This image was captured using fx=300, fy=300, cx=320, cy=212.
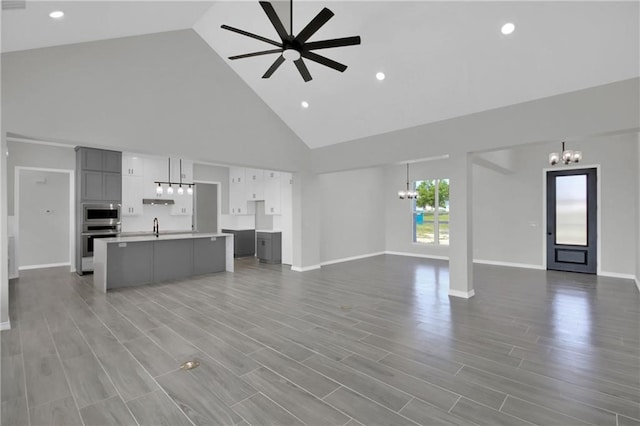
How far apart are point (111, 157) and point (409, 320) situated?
7.11m

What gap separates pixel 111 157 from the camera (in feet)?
22.4

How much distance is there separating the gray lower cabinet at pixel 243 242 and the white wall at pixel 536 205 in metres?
6.56

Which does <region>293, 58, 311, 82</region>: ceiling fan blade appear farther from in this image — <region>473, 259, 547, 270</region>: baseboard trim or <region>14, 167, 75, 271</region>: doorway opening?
<region>473, 259, 547, 270</region>: baseboard trim

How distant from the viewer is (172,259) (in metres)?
6.01

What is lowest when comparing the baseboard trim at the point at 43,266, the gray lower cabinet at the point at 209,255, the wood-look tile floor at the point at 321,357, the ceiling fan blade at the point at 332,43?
the wood-look tile floor at the point at 321,357

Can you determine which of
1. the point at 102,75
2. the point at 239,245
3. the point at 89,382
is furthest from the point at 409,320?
the point at 239,245

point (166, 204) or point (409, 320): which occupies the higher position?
point (166, 204)

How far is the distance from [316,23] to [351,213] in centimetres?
659

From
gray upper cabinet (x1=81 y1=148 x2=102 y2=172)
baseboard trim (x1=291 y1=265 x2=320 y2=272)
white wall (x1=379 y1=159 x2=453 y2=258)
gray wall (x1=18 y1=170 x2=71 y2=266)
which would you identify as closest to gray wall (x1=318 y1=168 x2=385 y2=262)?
white wall (x1=379 y1=159 x2=453 y2=258)

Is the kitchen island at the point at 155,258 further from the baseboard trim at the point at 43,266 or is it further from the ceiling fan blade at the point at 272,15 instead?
the ceiling fan blade at the point at 272,15

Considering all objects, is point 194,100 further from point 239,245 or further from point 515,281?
point 515,281

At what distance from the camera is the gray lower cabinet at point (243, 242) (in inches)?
360

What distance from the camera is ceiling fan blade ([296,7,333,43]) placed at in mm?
2545

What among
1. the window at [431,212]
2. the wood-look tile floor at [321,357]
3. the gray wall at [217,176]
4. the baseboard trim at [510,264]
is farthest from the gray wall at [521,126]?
the gray wall at [217,176]
